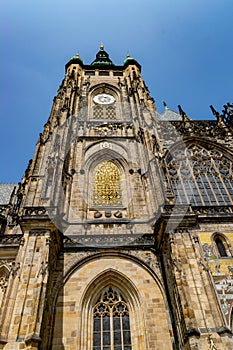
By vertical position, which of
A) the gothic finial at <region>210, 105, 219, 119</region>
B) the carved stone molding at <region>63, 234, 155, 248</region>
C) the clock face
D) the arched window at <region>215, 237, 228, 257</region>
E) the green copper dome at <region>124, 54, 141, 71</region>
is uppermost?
the green copper dome at <region>124, 54, 141, 71</region>

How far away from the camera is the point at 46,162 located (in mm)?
13391

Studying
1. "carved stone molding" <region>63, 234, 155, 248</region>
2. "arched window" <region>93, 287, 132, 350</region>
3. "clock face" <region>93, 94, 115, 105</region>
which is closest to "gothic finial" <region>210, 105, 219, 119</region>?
"clock face" <region>93, 94, 115, 105</region>

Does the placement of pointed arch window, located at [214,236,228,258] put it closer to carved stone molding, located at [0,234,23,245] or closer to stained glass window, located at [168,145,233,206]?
stained glass window, located at [168,145,233,206]

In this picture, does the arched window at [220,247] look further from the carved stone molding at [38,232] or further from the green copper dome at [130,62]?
the green copper dome at [130,62]

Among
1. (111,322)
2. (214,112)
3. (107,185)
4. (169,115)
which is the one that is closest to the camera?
(111,322)

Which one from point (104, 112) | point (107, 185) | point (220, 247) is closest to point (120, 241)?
point (107, 185)

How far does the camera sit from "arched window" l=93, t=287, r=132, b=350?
8.90 meters

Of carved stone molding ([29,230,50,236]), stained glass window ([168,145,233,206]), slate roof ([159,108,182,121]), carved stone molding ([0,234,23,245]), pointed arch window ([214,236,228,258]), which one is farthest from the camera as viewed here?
slate roof ([159,108,182,121])

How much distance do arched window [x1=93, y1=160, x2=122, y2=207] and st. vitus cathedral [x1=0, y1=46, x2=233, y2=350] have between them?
57 millimetres

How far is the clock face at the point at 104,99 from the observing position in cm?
2153

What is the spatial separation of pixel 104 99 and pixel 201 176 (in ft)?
35.3

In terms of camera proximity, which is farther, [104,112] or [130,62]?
[130,62]

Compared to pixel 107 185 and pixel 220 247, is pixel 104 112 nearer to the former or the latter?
pixel 107 185

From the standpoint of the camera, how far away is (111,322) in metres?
9.36
